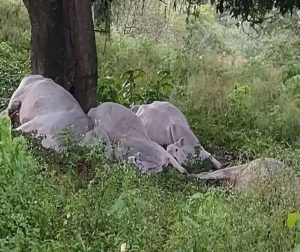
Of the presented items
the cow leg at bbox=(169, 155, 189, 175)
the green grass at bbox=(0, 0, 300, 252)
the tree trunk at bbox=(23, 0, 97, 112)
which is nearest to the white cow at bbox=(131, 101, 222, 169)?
the cow leg at bbox=(169, 155, 189, 175)

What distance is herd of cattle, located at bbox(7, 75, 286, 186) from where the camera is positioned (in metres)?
5.87

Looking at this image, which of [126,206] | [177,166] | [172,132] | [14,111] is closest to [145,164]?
[177,166]

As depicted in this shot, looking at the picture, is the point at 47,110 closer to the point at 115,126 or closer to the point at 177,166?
the point at 115,126

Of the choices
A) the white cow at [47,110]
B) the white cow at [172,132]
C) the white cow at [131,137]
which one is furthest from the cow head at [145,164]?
the white cow at [47,110]

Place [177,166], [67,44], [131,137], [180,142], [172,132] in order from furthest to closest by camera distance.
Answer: [67,44]
[172,132]
[180,142]
[131,137]
[177,166]

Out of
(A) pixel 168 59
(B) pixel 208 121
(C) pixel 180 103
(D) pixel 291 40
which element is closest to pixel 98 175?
(B) pixel 208 121

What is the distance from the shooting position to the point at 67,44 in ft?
23.5

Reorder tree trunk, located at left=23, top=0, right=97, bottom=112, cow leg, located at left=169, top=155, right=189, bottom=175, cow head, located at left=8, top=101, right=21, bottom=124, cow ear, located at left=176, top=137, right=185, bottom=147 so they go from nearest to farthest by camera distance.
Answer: cow leg, located at left=169, top=155, right=189, bottom=175
cow ear, located at left=176, top=137, right=185, bottom=147
cow head, located at left=8, top=101, right=21, bottom=124
tree trunk, located at left=23, top=0, right=97, bottom=112

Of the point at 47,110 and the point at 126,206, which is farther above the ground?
the point at 126,206

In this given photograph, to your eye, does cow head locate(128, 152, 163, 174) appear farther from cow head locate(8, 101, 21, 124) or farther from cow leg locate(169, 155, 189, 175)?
cow head locate(8, 101, 21, 124)

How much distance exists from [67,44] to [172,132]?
1529 mm

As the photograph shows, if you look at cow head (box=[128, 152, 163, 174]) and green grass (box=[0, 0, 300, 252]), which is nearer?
green grass (box=[0, 0, 300, 252])

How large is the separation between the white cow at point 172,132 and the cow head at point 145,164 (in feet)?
1.42

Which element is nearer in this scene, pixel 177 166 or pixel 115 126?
pixel 177 166
